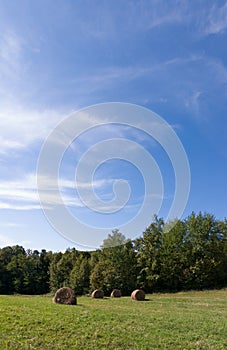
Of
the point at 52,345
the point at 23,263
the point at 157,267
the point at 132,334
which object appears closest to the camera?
the point at 52,345

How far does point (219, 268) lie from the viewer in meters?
51.9

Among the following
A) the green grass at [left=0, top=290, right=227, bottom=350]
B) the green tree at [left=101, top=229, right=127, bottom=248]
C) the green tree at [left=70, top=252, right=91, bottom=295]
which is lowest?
the green grass at [left=0, top=290, right=227, bottom=350]

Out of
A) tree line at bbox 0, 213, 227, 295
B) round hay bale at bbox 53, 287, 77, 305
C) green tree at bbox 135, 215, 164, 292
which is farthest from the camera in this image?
green tree at bbox 135, 215, 164, 292

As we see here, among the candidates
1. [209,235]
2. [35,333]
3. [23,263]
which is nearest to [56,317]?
[35,333]

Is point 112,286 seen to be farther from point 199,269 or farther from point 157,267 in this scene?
point 199,269

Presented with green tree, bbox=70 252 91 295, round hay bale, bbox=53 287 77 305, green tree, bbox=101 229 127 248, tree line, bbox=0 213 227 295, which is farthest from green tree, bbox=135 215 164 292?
round hay bale, bbox=53 287 77 305

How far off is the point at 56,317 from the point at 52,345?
366 cm

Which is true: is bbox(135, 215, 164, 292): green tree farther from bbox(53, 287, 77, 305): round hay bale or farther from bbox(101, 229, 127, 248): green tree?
bbox(53, 287, 77, 305): round hay bale

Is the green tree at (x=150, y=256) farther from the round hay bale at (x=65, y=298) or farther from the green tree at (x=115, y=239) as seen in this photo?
the round hay bale at (x=65, y=298)

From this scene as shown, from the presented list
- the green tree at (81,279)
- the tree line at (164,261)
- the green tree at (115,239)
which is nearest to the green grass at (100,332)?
the tree line at (164,261)

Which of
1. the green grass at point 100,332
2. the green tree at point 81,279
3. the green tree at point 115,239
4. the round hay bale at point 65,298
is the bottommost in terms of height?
the green grass at point 100,332

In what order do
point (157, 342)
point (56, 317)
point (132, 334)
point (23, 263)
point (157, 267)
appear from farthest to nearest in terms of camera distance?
point (23, 263)
point (157, 267)
point (56, 317)
point (132, 334)
point (157, 342)

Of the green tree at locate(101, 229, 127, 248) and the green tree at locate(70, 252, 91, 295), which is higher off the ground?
the green tree at locate(101, 229, 127, 248)

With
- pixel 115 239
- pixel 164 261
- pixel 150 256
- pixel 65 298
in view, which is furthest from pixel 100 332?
pixel 115 239
